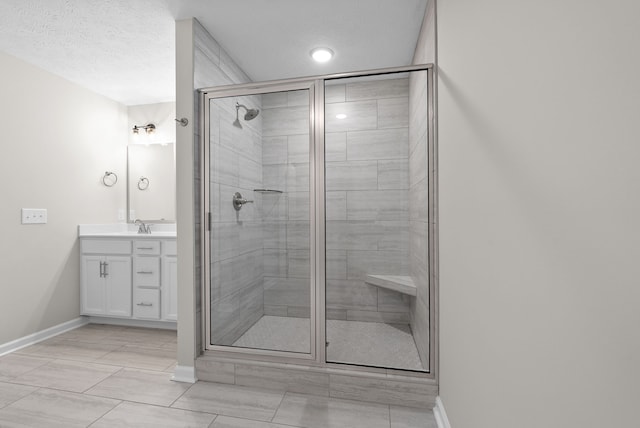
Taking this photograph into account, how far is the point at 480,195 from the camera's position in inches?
41.4

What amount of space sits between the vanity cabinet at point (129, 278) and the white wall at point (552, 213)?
9.02 feet

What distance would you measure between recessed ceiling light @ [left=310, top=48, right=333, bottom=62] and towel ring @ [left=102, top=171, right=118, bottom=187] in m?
2.66

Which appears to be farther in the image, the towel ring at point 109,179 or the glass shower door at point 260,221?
the towel ring at point 109,179

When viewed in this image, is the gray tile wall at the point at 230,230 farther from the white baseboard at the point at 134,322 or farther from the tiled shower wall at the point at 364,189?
the white baseboard at the point at 134,322

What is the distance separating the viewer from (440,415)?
160cm

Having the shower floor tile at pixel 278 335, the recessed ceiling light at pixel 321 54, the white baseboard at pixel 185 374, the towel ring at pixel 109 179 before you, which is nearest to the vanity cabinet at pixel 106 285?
the towel ring at pixel 109 179

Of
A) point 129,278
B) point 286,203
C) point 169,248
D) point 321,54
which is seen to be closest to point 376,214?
point 286,203

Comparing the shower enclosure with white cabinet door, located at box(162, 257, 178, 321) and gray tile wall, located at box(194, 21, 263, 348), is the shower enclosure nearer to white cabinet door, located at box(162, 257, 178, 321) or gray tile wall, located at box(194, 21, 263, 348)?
gray tile wall, located at box(194, 21, 263, 348)

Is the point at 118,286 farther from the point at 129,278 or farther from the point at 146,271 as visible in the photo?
the point at 146,271

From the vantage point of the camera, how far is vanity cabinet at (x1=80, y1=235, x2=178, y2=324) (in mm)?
3025

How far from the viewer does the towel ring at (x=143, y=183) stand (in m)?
3.71

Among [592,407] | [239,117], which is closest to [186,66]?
[239,117]

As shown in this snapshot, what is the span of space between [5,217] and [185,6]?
2291 millimetres

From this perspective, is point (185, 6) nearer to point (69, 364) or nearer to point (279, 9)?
point (279, 9)
